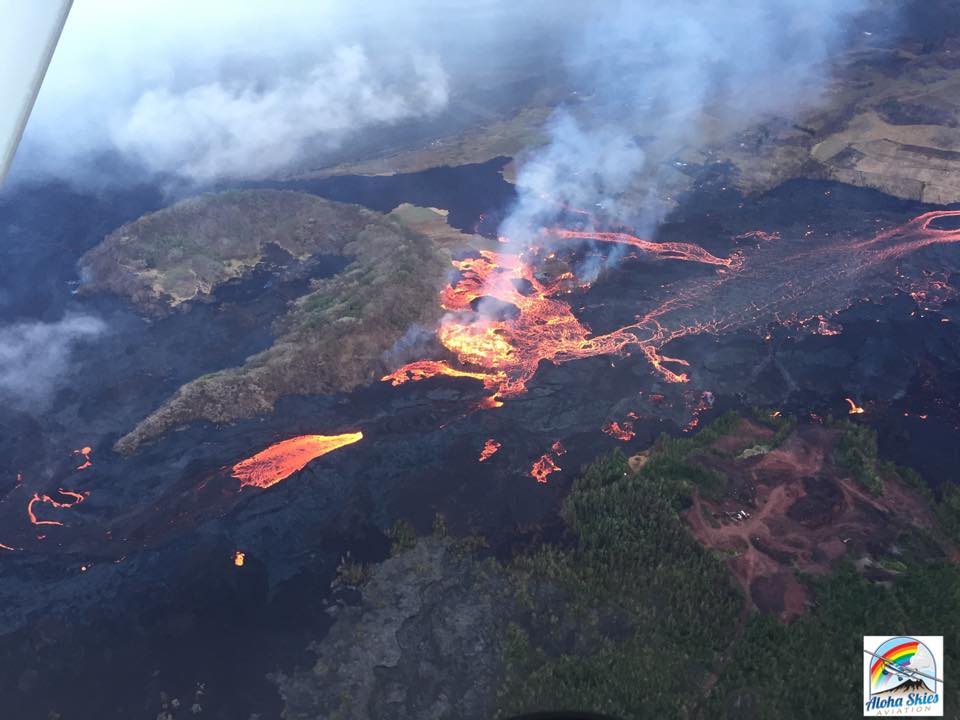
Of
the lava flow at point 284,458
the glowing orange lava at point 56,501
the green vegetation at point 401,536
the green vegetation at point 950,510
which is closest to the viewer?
the green vegetation at point 950,510

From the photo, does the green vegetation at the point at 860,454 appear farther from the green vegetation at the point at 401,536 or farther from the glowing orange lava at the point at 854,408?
the green vegetation at the point at 401,536

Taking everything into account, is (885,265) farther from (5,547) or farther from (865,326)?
(5,547)

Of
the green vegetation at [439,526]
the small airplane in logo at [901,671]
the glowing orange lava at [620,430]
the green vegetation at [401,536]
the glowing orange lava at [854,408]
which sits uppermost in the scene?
the small airplane in logo at [901,671]

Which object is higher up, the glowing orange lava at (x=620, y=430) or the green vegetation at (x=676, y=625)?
the green vegetation at (x=676, y=625)

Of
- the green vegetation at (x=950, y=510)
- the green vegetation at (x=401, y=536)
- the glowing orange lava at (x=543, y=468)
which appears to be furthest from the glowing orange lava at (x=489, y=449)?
the green vegetation at (x=950, y=510)

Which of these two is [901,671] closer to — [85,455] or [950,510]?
[950,510]

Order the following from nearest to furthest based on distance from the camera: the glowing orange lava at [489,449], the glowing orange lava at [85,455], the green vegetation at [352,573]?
the green vegetation at [352,573], the glowing orange lava at [489,449], the glowing orange lava at [85,455]

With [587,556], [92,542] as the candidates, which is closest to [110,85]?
[92,542]

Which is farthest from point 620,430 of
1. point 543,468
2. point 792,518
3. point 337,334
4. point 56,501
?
point 56,501
